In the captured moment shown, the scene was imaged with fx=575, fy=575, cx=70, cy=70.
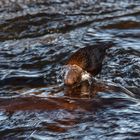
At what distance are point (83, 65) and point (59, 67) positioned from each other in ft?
2.69

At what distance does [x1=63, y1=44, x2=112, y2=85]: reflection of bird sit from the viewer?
5504mm

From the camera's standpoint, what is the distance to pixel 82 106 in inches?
193

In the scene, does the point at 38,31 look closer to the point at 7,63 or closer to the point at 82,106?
the point at 7,63

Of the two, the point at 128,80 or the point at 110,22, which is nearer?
the point at 128,80

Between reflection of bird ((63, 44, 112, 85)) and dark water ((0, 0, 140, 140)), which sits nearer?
dark water ((0, 0, 140, 140))

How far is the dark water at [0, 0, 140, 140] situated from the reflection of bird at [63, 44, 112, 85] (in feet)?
0.48

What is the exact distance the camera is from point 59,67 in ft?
21.3

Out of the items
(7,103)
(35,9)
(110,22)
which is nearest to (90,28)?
(110,22)

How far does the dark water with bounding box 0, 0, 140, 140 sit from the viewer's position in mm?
4578

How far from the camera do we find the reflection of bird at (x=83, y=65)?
5504mm

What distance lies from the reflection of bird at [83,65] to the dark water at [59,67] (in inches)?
5.7

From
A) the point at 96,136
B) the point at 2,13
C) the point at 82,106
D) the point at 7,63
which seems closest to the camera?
the point at 96,136

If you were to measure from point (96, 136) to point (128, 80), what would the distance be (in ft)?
5.31

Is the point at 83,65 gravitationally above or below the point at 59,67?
above
